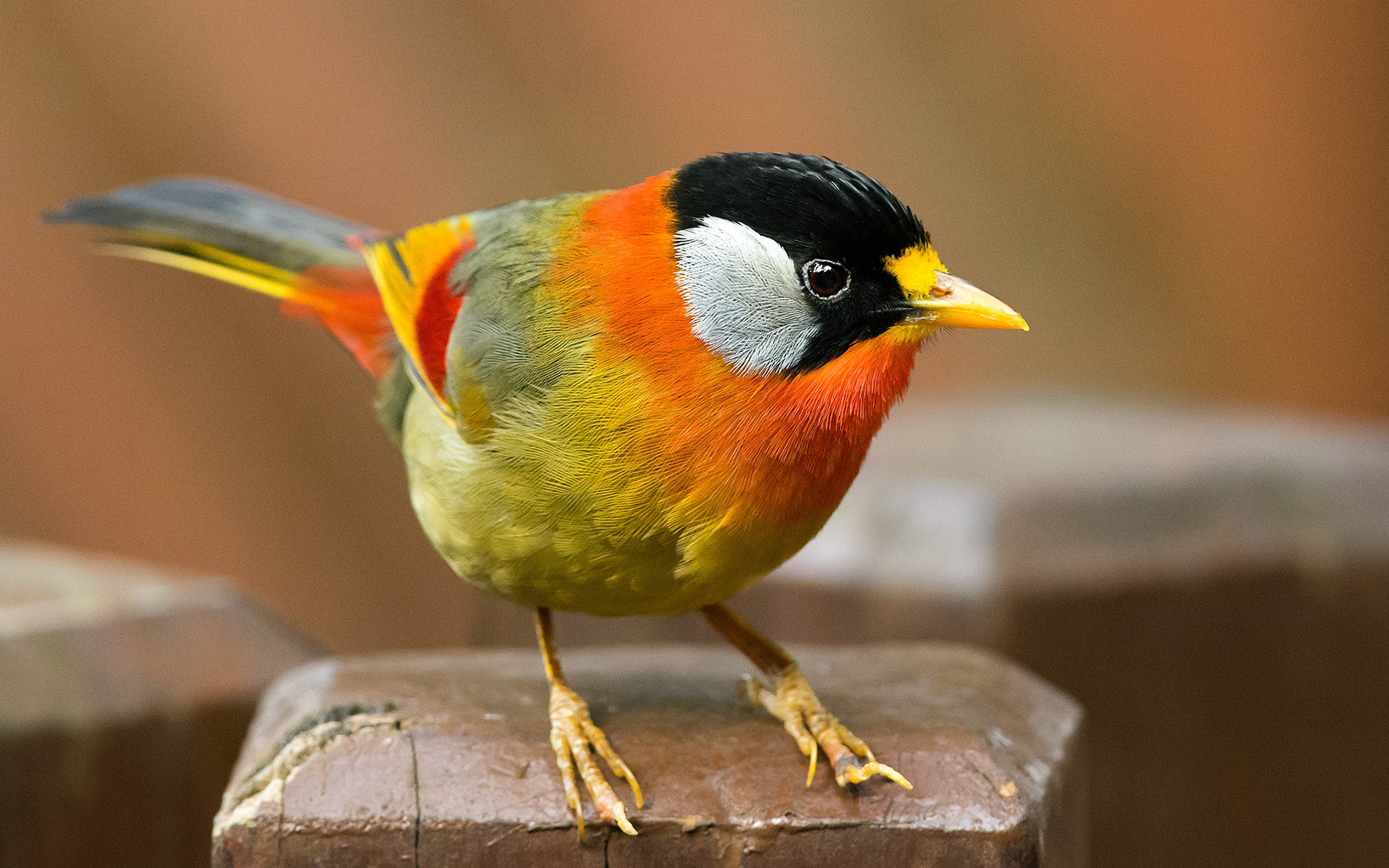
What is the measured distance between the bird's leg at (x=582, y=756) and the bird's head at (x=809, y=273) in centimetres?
65

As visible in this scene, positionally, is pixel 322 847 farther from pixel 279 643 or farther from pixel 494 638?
pixel 494 638

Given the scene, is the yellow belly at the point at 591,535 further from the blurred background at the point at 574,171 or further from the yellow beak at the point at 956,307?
the blurred background at the point at 574,171

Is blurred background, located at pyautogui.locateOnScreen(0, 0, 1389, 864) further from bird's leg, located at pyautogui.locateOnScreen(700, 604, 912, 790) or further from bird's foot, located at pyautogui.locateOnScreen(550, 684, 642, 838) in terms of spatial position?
bird's foot, located at pyautogui.locateOnScreen(550, 684, 642, 838)

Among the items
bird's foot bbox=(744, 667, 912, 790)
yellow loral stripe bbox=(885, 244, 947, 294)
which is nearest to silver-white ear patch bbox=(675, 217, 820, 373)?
yellow loral stripe bbox=(885, 244, 947, 294)

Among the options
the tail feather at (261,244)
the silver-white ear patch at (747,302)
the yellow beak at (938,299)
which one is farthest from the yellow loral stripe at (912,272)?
the tail feather at (261,244)

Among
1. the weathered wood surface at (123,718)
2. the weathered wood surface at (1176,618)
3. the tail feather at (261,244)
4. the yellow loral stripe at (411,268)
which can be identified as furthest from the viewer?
the weathered wood surface at (1176,618)

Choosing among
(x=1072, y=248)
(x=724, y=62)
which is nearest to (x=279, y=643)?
(x=724, y=62)

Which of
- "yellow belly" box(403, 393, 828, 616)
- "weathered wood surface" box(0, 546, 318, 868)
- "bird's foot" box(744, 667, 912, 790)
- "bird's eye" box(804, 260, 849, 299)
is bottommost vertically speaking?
"weathered wood surface" box(0, 546, 318, 868)

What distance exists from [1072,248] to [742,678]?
12.9 ft

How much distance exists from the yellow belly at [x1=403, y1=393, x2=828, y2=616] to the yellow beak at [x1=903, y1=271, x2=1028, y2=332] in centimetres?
38

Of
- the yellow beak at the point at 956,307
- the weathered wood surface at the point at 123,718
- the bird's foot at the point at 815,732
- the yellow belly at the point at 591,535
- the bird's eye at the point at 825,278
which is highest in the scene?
the bird's eye at the point at 825,278

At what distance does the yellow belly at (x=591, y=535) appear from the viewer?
2221 millimetres

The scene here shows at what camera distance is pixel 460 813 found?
2.19 m

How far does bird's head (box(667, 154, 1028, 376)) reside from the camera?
2.15m
